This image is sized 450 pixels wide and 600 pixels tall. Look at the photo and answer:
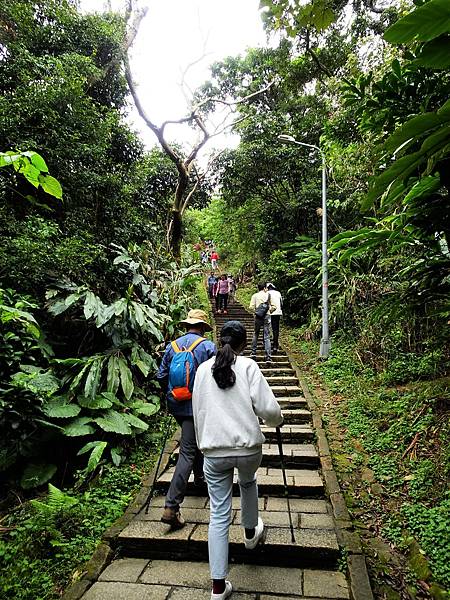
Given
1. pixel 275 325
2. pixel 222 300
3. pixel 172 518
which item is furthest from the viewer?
pixel 222 300

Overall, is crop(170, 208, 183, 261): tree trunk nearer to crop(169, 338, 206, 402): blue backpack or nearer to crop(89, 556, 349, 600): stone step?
crop(169, 338, 206, 402): blue backpack

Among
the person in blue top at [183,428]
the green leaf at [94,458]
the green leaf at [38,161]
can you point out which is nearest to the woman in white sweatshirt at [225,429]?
the person in blue top at [183,428]

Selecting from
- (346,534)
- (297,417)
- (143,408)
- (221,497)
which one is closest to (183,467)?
(221,497)

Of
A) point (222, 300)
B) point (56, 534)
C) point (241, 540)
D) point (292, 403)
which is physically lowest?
point (56, 534)

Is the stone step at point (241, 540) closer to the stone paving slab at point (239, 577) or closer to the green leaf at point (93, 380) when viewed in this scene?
the stone paving slab at point (239, 577)

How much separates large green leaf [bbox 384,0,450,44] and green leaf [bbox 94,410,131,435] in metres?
4.34

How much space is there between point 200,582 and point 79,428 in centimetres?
221

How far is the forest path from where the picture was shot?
260 cm

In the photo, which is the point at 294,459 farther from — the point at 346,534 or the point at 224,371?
the point at 224,371

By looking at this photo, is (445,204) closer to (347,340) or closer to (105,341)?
(105,341)

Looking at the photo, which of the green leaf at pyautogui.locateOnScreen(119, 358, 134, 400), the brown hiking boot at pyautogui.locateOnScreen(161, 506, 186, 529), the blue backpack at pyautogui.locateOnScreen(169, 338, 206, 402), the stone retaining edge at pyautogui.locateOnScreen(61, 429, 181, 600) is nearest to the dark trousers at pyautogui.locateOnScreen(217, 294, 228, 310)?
the green leaf at pyautogui.locateOnScreen(119, 358, 134, 400)

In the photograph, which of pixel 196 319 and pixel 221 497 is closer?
pixel 221 497

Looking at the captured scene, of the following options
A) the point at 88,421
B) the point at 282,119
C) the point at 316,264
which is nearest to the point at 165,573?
the point at 88,421

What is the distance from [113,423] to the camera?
445cm
